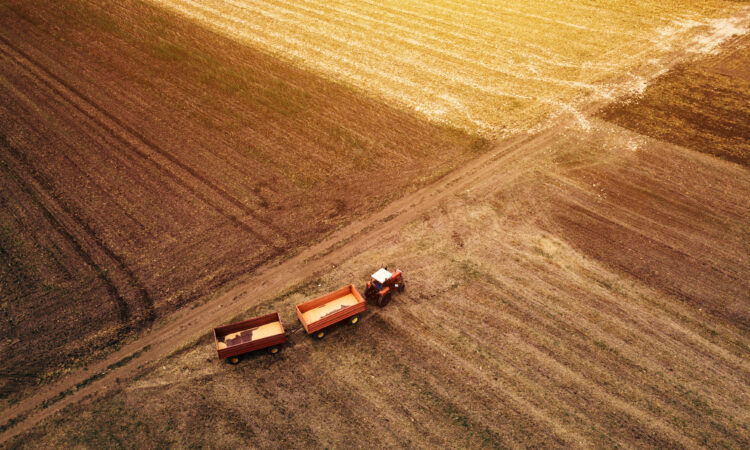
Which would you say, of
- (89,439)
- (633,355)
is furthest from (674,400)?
(89,439)

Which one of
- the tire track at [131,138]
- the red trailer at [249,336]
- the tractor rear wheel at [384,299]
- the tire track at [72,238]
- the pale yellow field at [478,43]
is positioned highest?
the pale yellow field at [478,43]

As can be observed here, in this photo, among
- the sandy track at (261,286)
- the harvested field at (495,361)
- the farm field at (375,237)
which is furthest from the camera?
the sandy track at (261,286)

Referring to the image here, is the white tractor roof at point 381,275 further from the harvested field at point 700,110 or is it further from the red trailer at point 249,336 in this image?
the harvested field at point 700,110

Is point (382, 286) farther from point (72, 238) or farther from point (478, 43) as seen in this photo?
point (478, 43)

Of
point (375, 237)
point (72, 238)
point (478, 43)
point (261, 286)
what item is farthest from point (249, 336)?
point (478, 43)

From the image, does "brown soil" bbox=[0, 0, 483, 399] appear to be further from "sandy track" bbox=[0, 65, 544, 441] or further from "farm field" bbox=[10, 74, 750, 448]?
"farm field" bbox=[10, 74, 750, 448]

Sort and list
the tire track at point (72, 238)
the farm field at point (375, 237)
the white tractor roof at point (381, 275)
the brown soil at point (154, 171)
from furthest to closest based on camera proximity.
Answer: the brown soil at point (154, 171) → the tire track at point (72, 238) → the white tractor roof at point (381, 275) → the farm field at point (375, 237)

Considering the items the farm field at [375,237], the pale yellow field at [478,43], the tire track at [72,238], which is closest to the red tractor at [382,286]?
the farm field at [375,237]
